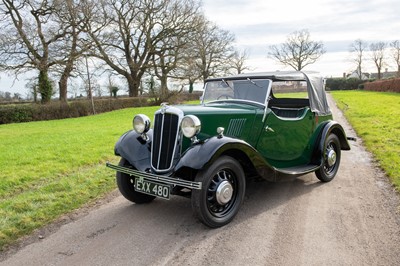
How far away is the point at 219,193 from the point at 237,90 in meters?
1.95

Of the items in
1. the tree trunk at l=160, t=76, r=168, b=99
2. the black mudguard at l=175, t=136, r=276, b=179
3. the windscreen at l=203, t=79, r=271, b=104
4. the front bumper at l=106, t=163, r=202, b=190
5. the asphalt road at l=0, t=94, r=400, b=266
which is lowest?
the asphalt road at l=0, t=94, r=400, b=266

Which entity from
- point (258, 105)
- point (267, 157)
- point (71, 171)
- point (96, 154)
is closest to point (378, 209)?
point (267, 157)

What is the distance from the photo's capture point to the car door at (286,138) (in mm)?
4715

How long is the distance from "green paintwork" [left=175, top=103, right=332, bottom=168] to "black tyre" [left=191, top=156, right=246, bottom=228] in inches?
20.1

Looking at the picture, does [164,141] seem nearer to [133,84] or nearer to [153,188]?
[153,188]

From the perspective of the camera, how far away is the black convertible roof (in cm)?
513

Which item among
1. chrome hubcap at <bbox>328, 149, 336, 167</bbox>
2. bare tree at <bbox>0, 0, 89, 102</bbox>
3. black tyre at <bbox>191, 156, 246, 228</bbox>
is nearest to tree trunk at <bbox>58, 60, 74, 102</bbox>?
bare tree at <bbox>0, 0, 89, 102</bbox>

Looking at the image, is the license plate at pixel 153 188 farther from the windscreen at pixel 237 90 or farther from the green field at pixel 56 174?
the windscreen at pixel 237 90

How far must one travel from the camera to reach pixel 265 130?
4660 millimetres

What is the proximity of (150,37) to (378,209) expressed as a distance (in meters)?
32.3

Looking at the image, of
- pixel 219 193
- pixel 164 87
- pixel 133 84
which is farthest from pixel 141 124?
pixel 133 84

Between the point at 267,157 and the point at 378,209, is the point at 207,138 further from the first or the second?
the point at 378,209

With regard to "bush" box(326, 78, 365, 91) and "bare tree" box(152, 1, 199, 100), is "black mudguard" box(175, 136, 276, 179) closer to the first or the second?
"bare tree" box(152, 1, 199, 100)

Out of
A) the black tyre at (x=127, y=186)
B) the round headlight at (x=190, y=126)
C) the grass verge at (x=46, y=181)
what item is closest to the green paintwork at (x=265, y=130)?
the round headlight at (x=190, y=126)
